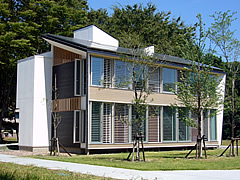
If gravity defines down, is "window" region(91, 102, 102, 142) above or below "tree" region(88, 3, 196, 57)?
below

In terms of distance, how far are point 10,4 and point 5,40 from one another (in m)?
5.40

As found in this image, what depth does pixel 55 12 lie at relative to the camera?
33.3m

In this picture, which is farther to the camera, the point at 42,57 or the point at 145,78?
the point at 42,57

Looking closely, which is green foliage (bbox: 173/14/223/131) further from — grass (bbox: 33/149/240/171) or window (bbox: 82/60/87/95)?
window (bbox: 82/60/87/95)

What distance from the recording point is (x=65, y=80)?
23.0 metres

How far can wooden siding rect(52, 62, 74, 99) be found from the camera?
22.5 meters

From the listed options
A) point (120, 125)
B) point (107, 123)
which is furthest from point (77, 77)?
point (120, 125)

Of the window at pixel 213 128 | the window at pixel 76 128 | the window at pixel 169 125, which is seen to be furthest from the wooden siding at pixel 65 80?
the window at pixel 213 128

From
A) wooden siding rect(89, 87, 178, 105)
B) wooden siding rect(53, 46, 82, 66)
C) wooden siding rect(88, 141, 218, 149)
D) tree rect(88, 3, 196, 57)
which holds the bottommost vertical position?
wooden siding rect(88, 141, 218, 149)

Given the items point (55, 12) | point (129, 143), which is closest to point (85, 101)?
point (129, 143)

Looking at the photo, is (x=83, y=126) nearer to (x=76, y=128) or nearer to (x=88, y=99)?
(x=76, y=128)

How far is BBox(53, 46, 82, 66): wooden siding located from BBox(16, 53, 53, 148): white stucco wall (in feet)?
1.42

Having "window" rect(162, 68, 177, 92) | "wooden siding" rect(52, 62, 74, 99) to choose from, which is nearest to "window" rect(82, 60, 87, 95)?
"wooden siding" rect(52, 62, 74, 99)

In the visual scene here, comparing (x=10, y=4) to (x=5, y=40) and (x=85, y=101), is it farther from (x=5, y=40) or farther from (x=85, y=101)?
(x=85, y=101)
